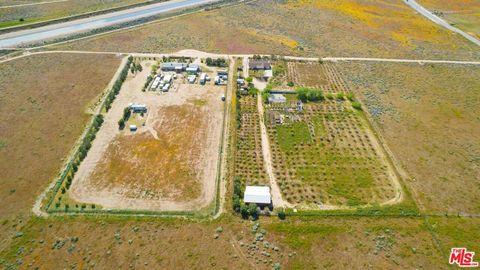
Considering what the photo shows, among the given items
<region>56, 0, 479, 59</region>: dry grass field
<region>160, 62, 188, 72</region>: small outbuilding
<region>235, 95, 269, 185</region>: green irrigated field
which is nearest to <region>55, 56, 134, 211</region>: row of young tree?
<region>160, 62, 188, 72</region>: small outbuilding

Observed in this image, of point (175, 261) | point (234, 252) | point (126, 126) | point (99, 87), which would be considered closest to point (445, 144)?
point (234, 252)

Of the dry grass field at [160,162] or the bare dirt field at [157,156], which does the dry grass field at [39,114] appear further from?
the dry grass field at [160,162]

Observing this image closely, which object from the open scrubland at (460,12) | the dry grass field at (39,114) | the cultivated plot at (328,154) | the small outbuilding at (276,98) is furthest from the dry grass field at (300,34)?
the cultivated plot at (328,154)

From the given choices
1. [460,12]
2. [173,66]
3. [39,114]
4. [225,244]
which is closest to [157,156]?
[225,244]

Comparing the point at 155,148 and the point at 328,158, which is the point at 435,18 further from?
the point at 155,148

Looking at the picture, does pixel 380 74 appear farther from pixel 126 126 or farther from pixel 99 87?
pixel 99 87

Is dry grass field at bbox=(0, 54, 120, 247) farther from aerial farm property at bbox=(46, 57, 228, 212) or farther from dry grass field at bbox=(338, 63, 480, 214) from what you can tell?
dry grass field at bbox=(338, 63, 480, 214)
